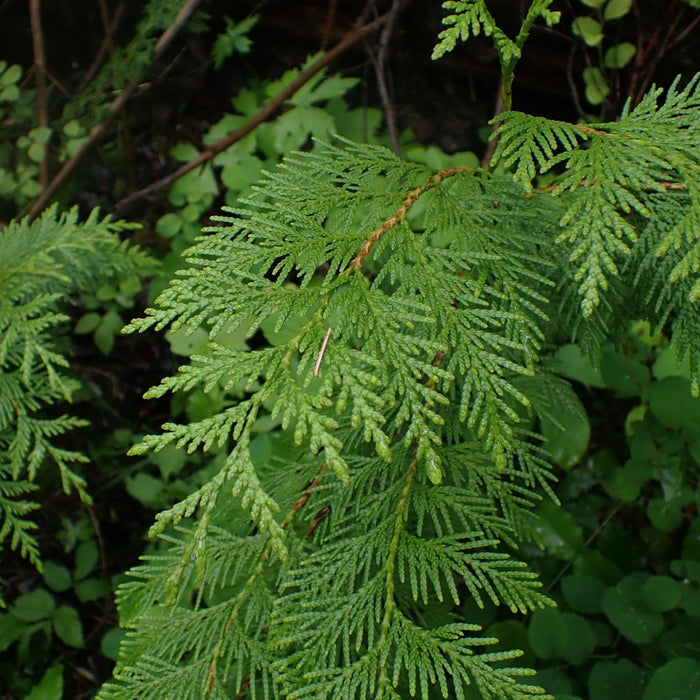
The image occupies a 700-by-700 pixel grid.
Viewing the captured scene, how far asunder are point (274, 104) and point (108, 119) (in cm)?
68

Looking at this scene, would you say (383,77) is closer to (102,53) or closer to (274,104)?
(274,104)

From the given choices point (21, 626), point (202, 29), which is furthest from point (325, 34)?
point (21, 626)

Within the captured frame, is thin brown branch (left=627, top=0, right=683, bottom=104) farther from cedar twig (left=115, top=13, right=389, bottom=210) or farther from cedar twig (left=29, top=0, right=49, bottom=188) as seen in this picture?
cedar twig (left=29, top=0, right=49, bottom=188)

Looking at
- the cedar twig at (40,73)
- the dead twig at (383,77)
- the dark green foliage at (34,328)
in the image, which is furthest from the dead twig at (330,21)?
the dark green foliage at (34,328)

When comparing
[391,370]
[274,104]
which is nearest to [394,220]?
[391,370]

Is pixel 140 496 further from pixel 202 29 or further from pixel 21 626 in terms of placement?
pixel 202 29

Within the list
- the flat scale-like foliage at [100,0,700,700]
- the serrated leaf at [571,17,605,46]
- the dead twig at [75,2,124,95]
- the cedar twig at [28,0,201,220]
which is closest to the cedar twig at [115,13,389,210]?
the cedar twig at [28,0,201,220]

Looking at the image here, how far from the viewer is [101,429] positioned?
255 centimetres

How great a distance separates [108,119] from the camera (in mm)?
2369

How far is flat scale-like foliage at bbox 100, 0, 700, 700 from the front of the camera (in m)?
0.69

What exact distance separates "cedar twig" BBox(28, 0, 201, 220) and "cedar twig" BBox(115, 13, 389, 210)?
0.24 m

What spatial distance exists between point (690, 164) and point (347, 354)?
1.69 ft

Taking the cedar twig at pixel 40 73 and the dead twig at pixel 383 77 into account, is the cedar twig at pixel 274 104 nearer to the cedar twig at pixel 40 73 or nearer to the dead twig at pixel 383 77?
the dead twig at pixel 383 77

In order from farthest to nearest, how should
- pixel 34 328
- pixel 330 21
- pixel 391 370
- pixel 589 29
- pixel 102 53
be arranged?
pixel 102 53
pixel 330 21
pixel 589 29
pixel 34 328
pixel 391 370
